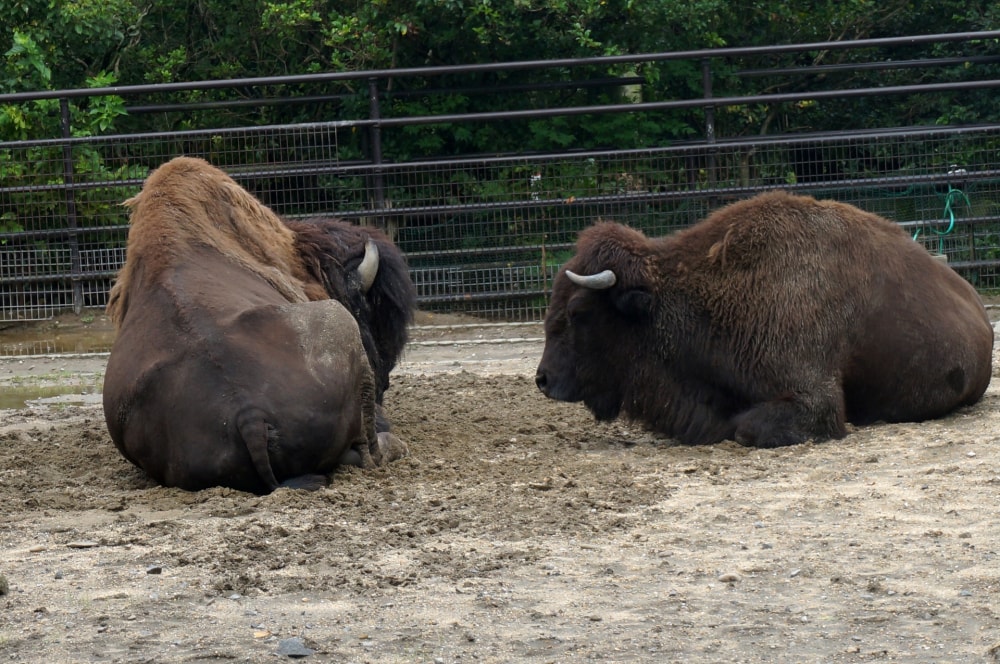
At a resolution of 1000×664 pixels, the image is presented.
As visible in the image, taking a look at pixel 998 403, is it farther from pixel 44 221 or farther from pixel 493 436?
pixel 44 221

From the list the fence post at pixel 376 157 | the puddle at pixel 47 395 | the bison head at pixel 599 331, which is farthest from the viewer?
the fence post at pixel 376 157

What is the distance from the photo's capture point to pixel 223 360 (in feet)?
19.1

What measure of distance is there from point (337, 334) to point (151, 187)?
159cm

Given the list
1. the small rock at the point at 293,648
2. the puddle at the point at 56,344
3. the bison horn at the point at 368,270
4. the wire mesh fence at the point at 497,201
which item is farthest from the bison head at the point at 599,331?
the puddle at the point at 56,344

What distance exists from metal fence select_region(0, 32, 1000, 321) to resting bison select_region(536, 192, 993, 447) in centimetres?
488

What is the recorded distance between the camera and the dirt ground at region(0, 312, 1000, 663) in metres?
3.87

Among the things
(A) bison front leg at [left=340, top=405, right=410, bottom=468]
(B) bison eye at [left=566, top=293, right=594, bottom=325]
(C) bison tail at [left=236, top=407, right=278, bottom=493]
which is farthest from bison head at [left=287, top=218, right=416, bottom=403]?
(C) bison tail at [left=236, top=407, right=278, bottom=493]

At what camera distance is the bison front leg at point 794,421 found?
693 cm

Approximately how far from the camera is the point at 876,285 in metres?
7.33

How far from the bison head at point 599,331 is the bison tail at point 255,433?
7.37 ft

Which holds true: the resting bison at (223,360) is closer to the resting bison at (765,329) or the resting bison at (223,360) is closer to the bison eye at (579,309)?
the bison eye at (579,309)

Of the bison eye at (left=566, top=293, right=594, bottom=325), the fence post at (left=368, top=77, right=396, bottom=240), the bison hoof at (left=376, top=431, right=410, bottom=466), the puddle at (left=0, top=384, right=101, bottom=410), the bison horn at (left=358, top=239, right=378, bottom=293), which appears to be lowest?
the puddle at (left=0, top=384, right=101, bottom=410)

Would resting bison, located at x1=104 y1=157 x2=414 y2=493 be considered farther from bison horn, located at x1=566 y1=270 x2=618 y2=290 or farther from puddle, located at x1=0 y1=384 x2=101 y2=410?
puddle, located at x1=0 y1=384 x2=101 y2=410

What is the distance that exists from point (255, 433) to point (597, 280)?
2453 mm
